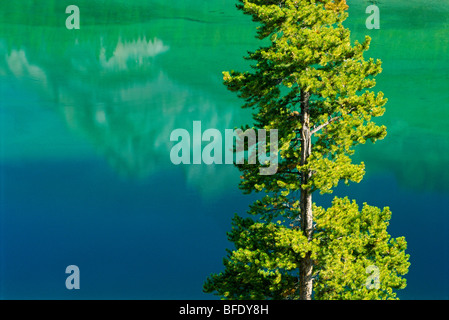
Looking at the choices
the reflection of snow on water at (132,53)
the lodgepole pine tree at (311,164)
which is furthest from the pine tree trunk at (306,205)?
the reflection of snow on water at (132,53)

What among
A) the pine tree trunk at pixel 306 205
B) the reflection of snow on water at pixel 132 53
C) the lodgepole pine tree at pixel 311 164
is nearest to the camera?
the lodgepole pine tree at pixel 311 164

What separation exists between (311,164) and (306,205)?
31.3 inches

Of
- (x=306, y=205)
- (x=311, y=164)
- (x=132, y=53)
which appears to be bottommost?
(x=306, y=205)

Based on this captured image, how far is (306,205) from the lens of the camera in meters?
8.45

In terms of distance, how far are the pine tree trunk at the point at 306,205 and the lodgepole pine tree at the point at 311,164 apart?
0.05 feet

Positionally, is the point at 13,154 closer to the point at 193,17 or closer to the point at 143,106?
the point at 143,106

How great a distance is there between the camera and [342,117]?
27.1 ft

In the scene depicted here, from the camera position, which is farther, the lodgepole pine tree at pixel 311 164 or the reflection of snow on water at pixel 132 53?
the reflection of snow on water at pixel 132 53

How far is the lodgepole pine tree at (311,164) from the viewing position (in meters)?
7.85

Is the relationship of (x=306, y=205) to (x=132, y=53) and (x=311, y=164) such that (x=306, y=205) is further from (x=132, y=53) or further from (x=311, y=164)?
(x=132, y=53)

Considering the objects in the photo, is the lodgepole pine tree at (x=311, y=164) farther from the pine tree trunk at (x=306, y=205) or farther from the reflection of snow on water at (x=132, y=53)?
the reflection of snow on water at (x=132, y=53)

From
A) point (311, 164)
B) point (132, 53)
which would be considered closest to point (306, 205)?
point (311, 164)

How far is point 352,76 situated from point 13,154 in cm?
2524

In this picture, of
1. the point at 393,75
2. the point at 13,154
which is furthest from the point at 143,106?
the point at 393,75
